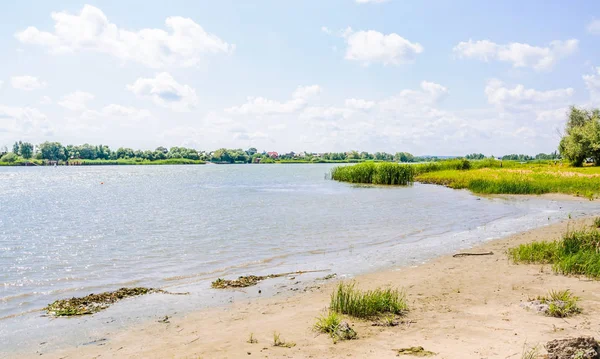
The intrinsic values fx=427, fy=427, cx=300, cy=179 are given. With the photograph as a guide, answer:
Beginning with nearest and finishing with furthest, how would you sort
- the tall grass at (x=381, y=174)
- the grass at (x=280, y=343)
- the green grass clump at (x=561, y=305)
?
the grass at (x=280, y=343) < the green grass clump at (x=561, y=305) < the tall grass at (x=381, y=174)

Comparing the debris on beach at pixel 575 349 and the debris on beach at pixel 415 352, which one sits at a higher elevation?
the debris on beach at pixel 575 349

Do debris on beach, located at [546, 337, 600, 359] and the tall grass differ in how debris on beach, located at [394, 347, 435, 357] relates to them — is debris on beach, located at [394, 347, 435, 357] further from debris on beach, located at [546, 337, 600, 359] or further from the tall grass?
the tall grass

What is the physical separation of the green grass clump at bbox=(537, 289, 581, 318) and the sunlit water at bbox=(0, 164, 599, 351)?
6.18 m

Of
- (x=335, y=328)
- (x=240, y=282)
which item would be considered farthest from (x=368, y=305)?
(x=240, y=282)

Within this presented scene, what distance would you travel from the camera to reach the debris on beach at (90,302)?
404 inches

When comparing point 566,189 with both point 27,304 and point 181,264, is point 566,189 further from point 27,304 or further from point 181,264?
point 27,304

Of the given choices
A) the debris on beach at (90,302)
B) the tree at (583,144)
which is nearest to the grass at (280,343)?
the debris on beach at (90,302)

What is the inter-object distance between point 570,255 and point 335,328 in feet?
27.6

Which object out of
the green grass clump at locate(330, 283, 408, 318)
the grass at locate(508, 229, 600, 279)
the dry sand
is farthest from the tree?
the green grass clump at locate(330, 283, 408, 318)

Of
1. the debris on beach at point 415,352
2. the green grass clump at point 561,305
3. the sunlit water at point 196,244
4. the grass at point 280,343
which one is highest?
the green grass clump at point 561,305

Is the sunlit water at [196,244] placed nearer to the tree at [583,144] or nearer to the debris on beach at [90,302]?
the debris on beach at [90,302]

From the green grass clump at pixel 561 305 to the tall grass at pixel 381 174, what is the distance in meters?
50.6

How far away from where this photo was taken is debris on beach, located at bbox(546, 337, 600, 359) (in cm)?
570

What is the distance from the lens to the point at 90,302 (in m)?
11.0
